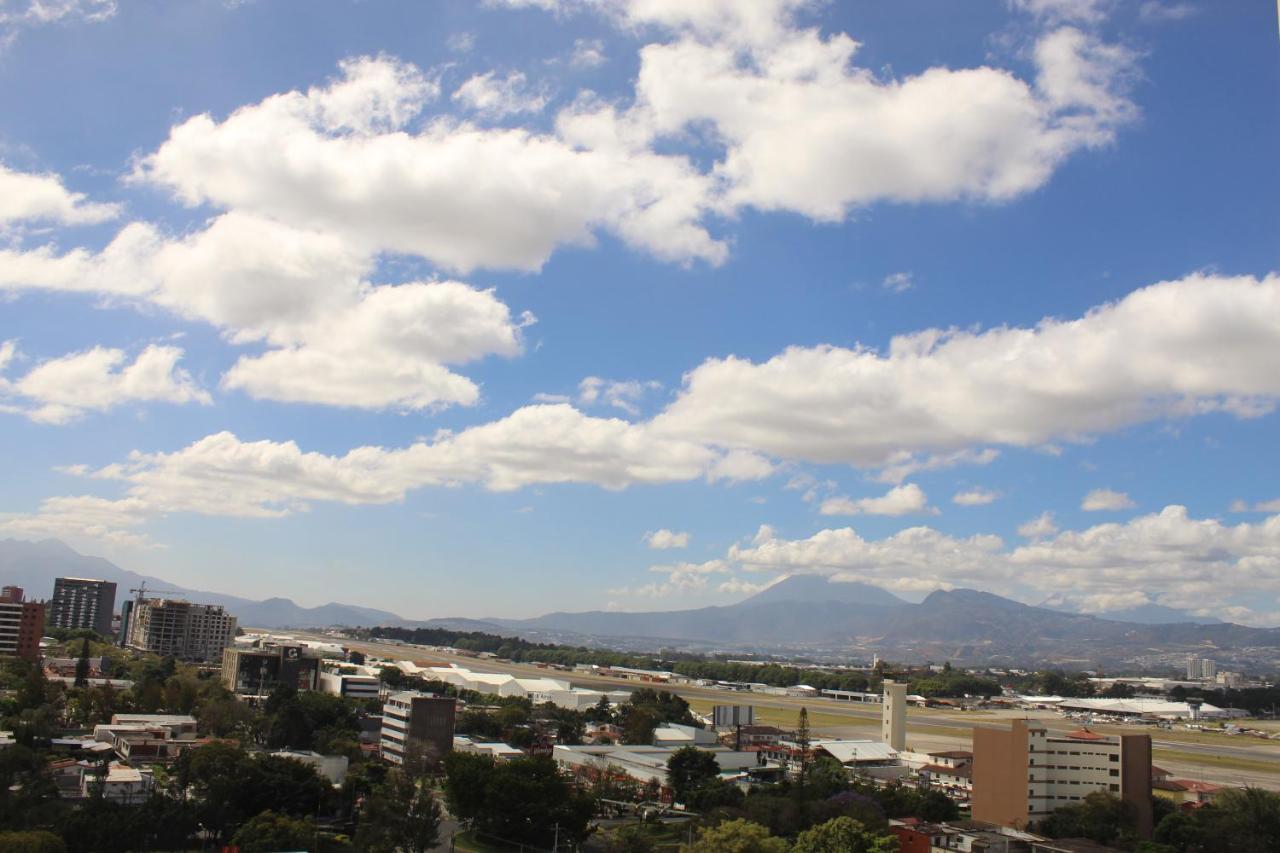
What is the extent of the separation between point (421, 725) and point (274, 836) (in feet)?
47.9

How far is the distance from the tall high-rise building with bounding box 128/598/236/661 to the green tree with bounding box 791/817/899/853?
6821 centimetres

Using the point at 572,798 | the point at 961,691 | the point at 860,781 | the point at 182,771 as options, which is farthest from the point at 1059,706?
the point at 182,771

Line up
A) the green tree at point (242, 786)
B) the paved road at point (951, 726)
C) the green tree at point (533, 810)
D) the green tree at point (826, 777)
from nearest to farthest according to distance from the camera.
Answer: the green tree at point (242, 786) < the green tree at point (533, 810) < the green tree at point (826, 777) < the paved road at point (951, 726)

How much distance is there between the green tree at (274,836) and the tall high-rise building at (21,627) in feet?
152

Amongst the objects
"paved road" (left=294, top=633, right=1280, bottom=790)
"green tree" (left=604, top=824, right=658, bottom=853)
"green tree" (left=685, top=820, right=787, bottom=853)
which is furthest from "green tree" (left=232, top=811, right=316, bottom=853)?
"paved road" (left=294, top=633, right=1280, bottom=790)

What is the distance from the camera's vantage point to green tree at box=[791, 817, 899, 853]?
2205cm

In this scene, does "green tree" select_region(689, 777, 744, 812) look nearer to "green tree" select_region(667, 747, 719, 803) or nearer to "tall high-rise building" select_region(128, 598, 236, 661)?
"green tree" select_region(667, 747, 719, 803)

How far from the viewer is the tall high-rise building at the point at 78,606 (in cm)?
9856

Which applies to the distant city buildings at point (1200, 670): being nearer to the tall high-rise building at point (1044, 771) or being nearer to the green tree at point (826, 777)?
the green tree at point (826, 777)

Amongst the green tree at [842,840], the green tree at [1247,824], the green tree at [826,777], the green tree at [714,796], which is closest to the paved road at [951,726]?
the green tree at [826,777]

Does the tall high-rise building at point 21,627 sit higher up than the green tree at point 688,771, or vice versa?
the tall high-rise building at point 21,627

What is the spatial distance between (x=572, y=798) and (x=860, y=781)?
12090 millimetres

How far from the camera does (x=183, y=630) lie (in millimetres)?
80750

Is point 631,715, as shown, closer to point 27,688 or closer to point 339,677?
point 339,677
